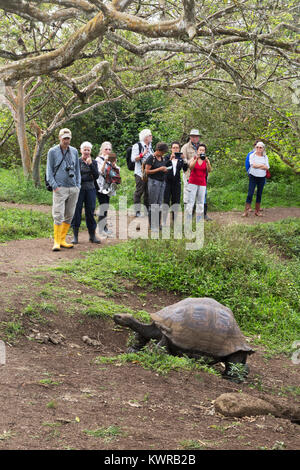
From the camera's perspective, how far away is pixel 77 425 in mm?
4168

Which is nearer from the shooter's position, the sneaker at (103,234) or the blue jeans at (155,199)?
the blue jeans at (155,199)

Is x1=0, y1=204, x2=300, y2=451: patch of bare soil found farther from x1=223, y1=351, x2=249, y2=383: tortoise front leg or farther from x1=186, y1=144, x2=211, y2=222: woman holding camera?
x1=186, y1=144, x2=211, y2=222: woman holding camera

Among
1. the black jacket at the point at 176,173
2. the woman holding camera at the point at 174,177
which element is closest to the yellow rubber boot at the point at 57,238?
the woman holding camera at the point at 174,177

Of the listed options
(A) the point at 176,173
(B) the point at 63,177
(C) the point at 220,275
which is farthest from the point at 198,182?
(B) the point at 63,177

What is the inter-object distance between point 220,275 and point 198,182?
2992 millimetres

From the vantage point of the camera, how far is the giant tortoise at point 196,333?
641 centimetres

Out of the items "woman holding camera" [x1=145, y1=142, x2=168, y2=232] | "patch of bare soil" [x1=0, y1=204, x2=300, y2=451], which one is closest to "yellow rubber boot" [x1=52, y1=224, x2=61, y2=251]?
"woman holding camera" [x1=145, y1=142, x2=168, y2=232]

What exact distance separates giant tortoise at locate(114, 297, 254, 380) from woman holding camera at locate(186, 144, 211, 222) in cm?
543

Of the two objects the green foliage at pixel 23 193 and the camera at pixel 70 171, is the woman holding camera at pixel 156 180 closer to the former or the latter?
the camera at pixel 70 171

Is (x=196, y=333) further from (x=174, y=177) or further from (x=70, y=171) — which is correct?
(x=174, y=177)

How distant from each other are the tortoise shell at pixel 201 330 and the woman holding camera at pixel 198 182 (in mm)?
5410

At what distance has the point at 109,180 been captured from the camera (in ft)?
37.2

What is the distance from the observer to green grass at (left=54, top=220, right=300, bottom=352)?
8812mm

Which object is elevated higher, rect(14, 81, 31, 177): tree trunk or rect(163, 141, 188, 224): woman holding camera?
rect(14, 81, 31, 177): tree trunk
